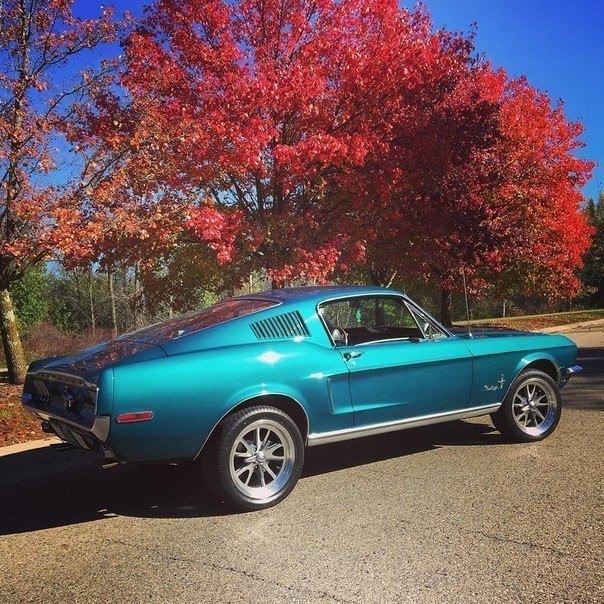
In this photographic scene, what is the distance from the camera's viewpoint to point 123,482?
4512 millimetres

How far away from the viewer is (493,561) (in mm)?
2891

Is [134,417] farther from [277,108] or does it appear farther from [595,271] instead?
[595,271]

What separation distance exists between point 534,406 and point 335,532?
2743 millimetres

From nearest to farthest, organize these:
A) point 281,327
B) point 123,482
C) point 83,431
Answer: point 83,431, point 281,327, point 123,482

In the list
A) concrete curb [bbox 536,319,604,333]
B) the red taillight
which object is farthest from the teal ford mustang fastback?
concrete curb [bbox 536,319,604,333]

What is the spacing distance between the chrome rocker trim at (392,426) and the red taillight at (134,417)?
3.94 feet


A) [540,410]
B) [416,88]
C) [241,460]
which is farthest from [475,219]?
[241,460]

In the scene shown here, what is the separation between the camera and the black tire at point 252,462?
12.0 ft

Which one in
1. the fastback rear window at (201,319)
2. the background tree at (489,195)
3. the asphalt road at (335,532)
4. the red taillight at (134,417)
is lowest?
the asphalt road at (335,532)

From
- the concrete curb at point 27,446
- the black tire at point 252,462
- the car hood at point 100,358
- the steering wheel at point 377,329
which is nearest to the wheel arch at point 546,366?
the steering wheel at point 377,329

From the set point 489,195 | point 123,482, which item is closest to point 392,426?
point 123,482

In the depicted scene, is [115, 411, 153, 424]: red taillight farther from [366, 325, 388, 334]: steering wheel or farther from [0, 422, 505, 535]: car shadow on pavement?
[366, 325, 388, 334]: steering wheel

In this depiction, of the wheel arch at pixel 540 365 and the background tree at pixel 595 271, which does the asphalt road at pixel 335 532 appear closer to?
the wheel arch at pixel 540 365

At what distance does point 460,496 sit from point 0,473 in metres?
3.74
